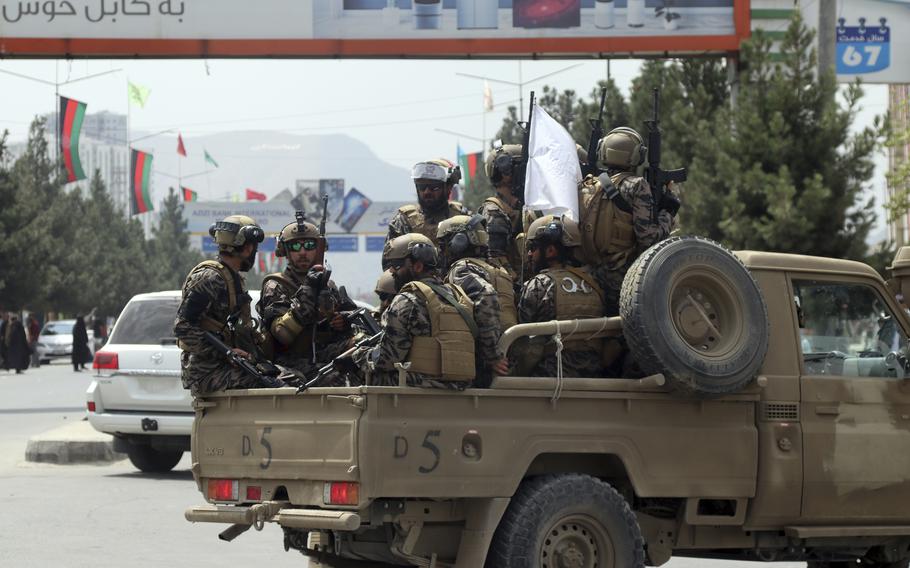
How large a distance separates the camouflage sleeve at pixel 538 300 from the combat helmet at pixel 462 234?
0.32m

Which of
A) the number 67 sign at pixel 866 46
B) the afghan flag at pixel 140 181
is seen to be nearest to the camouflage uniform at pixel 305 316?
the number 67 sign at pixel 866 46

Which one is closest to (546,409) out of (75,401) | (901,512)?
(901,512)

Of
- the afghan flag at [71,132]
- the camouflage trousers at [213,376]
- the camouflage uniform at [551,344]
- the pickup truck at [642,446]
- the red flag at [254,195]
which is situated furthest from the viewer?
the red flag at [254,195]

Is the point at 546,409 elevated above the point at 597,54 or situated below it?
below

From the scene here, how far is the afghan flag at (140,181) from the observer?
6712 cm

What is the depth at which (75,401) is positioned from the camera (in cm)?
2803

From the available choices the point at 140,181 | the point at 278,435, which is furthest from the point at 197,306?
the point at 140,181

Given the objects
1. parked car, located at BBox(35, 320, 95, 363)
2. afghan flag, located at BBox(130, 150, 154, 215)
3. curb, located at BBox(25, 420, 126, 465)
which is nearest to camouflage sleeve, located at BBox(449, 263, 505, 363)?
curb, located at BBox(25, 420, 126, 465)

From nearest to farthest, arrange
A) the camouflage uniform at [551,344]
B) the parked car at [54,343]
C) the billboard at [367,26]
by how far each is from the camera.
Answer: the camouflage uniform at [551,344]
the billboard at [367,26]
the parked car at [54,343]

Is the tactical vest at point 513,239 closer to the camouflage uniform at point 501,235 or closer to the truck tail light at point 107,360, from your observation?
the camouflage uniform at point 501,235

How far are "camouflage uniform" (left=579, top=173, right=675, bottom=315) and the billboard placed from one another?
16.8m

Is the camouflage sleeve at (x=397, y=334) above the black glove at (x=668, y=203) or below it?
below

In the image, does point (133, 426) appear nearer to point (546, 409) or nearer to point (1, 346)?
point (546, 409)

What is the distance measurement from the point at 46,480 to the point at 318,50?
12.1 meters
